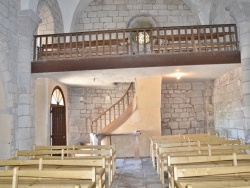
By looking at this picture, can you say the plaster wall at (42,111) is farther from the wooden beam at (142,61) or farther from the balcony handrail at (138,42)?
the wooden beam at (142,61)

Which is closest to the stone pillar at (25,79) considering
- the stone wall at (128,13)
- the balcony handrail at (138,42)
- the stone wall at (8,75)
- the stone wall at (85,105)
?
the stone wall at (8,75)

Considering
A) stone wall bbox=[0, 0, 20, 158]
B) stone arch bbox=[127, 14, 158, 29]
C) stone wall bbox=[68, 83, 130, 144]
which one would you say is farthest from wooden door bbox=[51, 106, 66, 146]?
stone arch bbox=[127, 14, 158, 29]

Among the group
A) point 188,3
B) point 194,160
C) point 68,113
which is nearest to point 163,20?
point 188,3

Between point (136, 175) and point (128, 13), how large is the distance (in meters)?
7.61

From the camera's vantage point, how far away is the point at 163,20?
11.1 m

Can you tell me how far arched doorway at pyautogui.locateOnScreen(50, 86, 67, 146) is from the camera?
9586mm

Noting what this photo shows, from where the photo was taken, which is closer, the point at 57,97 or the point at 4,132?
the point at 4,132

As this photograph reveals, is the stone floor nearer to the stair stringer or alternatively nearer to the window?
the stair stringer

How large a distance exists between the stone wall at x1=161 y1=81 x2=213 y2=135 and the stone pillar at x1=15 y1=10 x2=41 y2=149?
5654 mm

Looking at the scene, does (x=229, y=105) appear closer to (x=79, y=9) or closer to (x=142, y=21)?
(x=142, y=21)

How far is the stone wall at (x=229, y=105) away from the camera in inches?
288

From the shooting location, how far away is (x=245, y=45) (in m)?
6.61

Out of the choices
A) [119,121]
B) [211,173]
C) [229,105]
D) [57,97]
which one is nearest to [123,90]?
[119,121]

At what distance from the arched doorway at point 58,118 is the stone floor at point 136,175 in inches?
125
